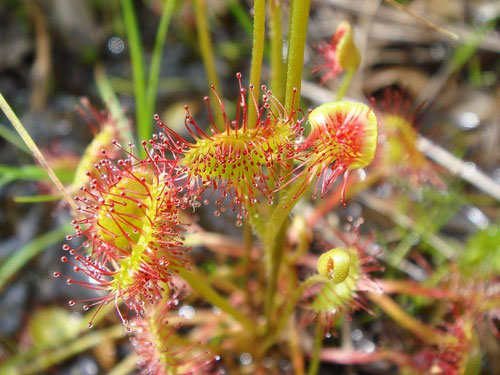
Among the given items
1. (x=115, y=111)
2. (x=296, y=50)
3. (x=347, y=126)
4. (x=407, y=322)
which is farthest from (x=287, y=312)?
(x=115, y=111)

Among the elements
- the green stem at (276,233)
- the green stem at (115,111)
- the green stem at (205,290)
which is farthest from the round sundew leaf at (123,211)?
the green stem at (115,111)

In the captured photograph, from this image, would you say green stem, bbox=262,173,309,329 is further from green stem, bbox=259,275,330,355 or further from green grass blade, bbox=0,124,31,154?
green grass blade, bbox=0,124,31,154

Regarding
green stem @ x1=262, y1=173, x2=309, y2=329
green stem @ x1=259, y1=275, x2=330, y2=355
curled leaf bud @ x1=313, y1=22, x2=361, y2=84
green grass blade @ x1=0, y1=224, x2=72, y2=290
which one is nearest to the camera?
green stem @ x1=262, y1=173, x2=309, y2=329

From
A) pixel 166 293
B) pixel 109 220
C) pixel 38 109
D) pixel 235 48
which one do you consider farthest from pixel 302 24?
pixel 38 109

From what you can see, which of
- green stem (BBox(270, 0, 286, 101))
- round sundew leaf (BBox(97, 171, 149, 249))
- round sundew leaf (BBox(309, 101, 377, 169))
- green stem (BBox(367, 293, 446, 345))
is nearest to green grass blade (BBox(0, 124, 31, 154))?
round sundew leaf (BBox(97, 171, 149, 249))

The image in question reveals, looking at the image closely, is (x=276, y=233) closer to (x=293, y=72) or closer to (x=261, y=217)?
(x=261, y=217)

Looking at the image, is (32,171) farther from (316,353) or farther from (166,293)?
(316,353)
